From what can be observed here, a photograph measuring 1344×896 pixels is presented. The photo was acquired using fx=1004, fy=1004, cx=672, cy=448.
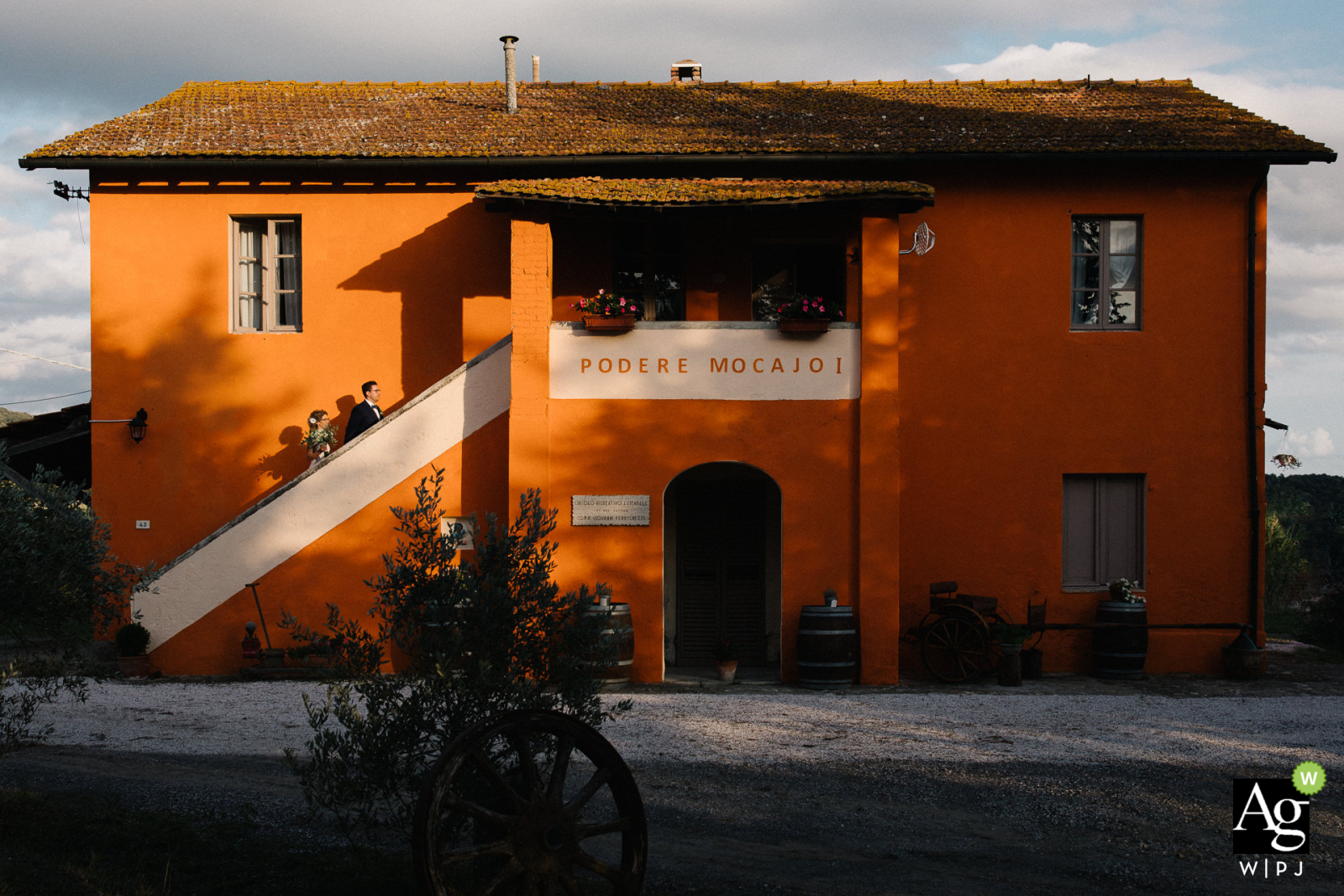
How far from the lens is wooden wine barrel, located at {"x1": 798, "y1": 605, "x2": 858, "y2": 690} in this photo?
1069 cm

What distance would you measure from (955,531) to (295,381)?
8343 mm

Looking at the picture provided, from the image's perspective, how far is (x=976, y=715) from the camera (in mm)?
9570

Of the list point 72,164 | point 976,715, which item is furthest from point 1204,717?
point 72,164

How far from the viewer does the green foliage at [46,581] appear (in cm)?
552

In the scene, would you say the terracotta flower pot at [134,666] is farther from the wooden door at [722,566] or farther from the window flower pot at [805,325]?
the window flower pot at [805,325]

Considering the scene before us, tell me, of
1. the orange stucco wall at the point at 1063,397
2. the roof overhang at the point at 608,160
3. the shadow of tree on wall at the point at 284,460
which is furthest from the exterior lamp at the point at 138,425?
the orange stucco wall at the point at 1063,397

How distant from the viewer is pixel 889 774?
7512 mm

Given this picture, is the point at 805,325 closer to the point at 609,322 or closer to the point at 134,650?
the point at 609,322

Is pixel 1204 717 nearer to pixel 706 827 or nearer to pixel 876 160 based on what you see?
pixel 706 827

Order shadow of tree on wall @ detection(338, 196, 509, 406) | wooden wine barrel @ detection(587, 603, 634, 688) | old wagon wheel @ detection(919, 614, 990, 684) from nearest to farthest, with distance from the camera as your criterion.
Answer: wooden wine barrel @ detection(587, 603, 634, 688) < old wagon wheel @ detection(919, 614, 990, 684) < shadow of tree on wall @ detection(338, 196, 509, 406)

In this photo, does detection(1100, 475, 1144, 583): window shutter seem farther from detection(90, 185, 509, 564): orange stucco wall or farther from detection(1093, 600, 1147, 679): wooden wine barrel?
detection(90, 185, 509, 564): orange stucco wall

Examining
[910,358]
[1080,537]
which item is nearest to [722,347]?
[910,358]

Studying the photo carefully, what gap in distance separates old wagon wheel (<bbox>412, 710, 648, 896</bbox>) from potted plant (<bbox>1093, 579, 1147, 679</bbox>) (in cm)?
886

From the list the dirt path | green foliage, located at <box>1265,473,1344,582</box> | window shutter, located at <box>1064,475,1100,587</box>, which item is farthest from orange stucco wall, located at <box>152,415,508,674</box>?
green foliage, located at <box>1265,473,1344,582</box>
